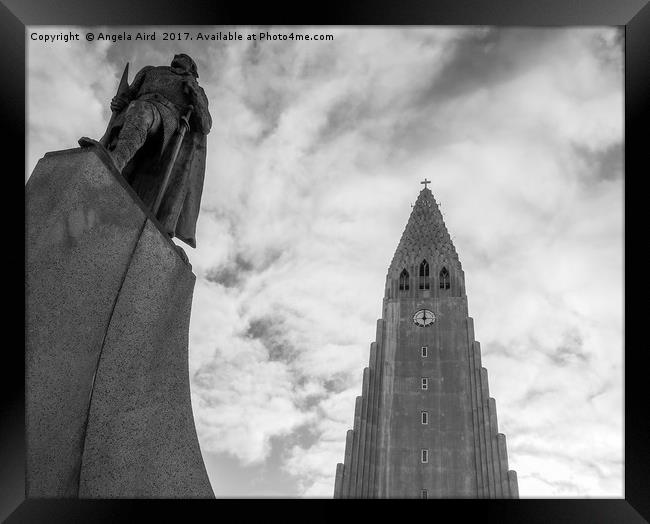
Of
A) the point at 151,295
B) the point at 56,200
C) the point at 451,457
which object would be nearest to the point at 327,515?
the point at 151,295

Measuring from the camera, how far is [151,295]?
657 centimetres

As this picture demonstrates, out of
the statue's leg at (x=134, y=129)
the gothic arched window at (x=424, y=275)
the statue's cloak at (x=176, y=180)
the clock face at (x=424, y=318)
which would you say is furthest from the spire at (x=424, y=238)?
the statue's leg at (x=134, y=129)

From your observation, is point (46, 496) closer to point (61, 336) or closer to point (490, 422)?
point (61, 336)

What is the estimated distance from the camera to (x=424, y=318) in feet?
212

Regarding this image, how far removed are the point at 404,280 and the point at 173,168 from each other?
6135 cm

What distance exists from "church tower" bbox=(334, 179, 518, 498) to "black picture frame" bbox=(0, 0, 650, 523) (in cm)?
A: 4752

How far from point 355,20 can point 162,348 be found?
3380 mm

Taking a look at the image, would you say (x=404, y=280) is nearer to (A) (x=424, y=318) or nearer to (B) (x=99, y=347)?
(A) (x=424, y=318)

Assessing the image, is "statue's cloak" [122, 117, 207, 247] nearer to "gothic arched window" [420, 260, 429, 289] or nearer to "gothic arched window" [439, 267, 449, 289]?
"gothic arched window" [420, 260, 429, 289]

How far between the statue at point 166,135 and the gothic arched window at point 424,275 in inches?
2373

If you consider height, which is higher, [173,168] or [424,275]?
[424,275]

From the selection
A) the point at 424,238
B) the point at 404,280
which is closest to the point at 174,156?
the point at 404,280

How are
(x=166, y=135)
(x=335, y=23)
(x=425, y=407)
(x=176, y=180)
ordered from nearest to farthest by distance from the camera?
(x=335, y=23) < (x=166, y=135) < (x=176, y=180) < (x=425, y=407)

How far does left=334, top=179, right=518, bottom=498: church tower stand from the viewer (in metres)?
54.8
